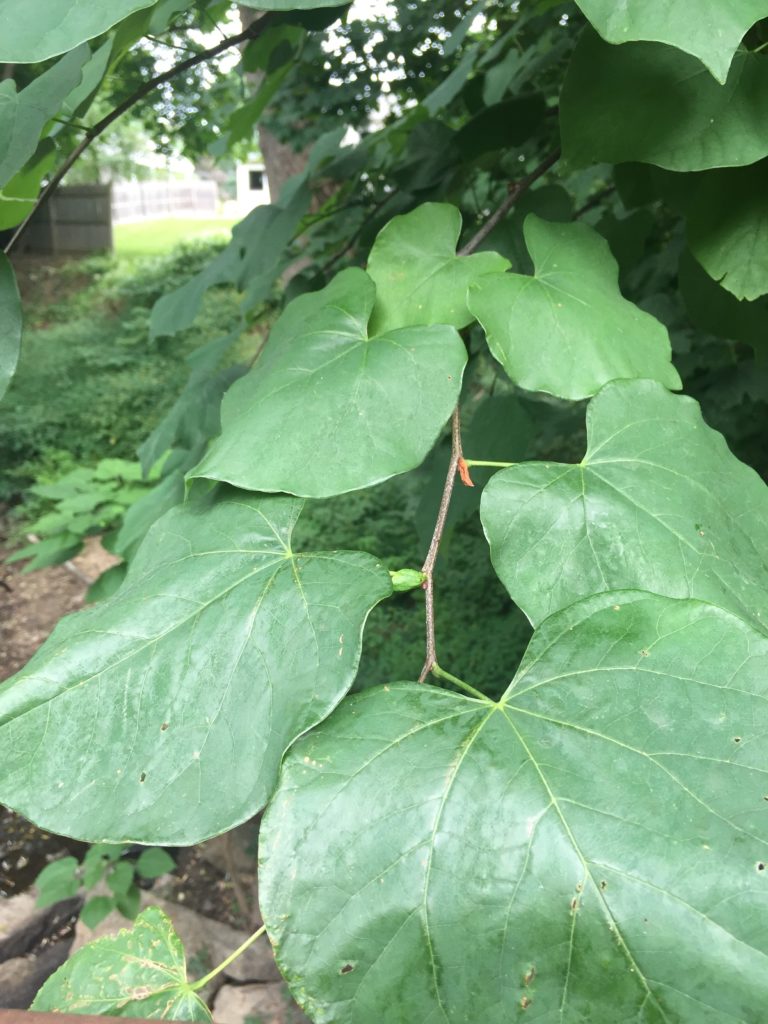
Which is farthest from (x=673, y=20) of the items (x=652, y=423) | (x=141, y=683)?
(x=141, y=683)

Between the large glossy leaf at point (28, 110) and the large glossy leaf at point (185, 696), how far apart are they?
0.38 metres

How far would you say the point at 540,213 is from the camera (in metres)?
0.96

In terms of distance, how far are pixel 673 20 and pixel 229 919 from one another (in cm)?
242

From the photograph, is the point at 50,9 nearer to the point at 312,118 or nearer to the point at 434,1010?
the point at 434,1010

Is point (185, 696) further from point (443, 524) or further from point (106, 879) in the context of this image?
point (106, 879)

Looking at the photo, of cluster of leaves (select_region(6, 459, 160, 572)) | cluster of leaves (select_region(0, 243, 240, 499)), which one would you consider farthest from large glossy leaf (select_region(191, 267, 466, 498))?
cluster of leaves (select_region(0, 243, 240, 499))

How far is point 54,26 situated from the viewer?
52 centimetres

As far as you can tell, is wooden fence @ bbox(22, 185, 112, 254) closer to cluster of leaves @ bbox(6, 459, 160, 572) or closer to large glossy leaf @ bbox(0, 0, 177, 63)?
cluster of leaves @ bbox(6, 459, 160, 572)

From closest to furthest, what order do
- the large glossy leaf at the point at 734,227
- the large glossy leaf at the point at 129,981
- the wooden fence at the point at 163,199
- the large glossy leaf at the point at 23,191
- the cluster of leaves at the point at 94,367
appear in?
the large glossy leaf at the point at 129,981, the large glossy leaf at the point at 734,227, the large glossy leaf at the point at 23,191, the cluster of leaves at the point at 94,367, the wooden fence at the point at 163,199

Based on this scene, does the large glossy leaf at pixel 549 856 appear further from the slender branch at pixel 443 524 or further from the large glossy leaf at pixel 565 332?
the large glossy leaf at pixel 565 332

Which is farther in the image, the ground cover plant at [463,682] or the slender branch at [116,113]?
the slender branch at [116,113]

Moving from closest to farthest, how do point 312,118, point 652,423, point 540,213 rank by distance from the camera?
point 652,423, point 540,213, point 312,118

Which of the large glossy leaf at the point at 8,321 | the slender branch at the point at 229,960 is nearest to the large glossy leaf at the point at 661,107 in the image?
the large glossy leaf at the point at 8,321

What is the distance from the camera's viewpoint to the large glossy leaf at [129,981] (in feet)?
1.65
